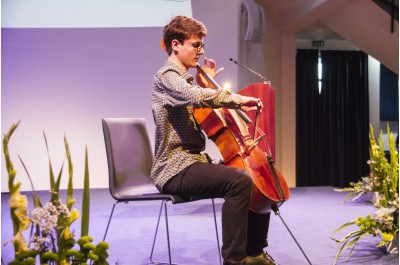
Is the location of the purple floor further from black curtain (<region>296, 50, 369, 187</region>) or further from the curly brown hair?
black curtain (<region>296, 50, 369, 187</region>)

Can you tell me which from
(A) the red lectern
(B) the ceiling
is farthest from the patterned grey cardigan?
(B) the ceiling

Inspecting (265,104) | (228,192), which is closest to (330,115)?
(265,104)

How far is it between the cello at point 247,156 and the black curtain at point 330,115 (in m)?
6.36

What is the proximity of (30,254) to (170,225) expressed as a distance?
7.44 ft

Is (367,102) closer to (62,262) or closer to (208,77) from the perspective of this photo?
(208,77)

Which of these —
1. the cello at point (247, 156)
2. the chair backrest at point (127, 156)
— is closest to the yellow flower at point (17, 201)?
the cello at point (247, 156)

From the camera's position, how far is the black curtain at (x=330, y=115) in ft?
27.2

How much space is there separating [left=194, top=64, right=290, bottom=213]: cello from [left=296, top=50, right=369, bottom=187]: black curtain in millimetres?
6357

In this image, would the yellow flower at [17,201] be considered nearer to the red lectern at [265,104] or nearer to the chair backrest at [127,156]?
the chair backrest at [127,156]

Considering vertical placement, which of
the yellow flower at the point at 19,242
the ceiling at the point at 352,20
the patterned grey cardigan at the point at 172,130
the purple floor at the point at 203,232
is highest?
the ceiling at the point at 352,20

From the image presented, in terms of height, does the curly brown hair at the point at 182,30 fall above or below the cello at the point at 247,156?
above

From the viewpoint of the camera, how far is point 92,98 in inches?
222

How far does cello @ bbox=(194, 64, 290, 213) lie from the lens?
6.48 feet

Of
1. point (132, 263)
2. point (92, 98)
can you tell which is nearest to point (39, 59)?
point (92, 98)
